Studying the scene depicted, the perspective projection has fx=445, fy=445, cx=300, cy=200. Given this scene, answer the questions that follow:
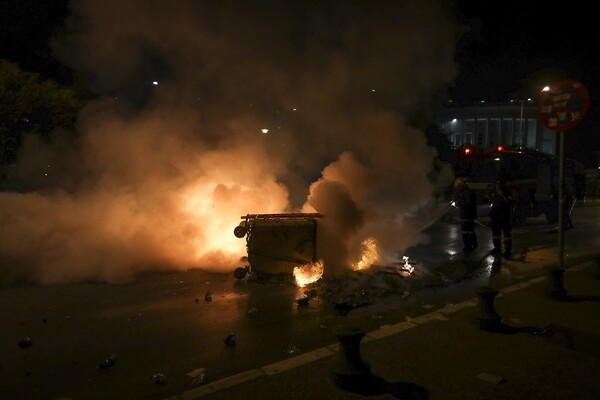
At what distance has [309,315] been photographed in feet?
18.1

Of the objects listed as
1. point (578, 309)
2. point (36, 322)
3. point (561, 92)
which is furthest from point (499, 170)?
point (36, 322)

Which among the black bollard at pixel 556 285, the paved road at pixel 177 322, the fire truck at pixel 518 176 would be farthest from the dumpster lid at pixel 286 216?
the fire truck at pixel 518 176

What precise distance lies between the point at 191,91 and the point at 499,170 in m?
10.9

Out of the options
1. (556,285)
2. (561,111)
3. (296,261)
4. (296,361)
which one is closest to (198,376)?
(296,361)

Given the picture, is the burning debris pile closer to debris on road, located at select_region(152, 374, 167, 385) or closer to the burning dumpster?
the burning dumpster

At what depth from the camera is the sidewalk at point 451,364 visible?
3545 mm

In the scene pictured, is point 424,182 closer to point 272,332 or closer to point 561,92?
point 561,92

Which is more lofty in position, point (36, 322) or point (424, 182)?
point (424, 182)

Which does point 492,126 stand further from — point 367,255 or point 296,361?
point 296,361

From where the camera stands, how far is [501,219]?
9359 mm

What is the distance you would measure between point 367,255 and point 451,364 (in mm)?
3801

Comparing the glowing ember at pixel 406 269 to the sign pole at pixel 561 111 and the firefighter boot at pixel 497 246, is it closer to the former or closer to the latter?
the sign pole at pixel 561 111

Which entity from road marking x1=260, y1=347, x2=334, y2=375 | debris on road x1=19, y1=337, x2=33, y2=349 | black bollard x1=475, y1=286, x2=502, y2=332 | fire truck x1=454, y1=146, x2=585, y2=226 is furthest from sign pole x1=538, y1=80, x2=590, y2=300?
fire truck x1=454, y1=146, x2=585, y2=226

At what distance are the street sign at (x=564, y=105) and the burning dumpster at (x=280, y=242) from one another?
3.75m
